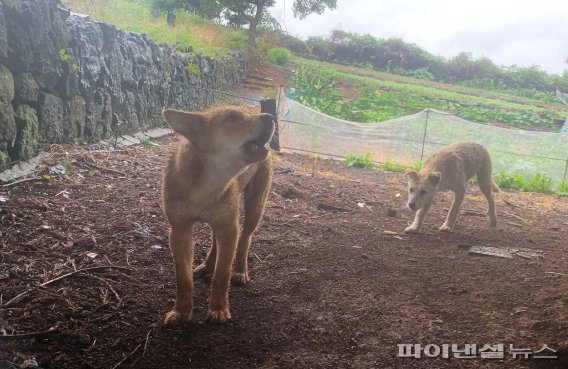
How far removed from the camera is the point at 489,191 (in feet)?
21.7

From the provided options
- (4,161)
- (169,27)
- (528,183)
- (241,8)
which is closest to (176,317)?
(4,161)

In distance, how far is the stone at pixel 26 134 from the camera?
492 centimetres

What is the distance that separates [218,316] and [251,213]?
0.91 m

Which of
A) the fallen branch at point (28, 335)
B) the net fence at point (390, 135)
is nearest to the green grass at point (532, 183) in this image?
the net fence at point (390, 135)

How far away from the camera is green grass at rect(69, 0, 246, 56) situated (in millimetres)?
9422

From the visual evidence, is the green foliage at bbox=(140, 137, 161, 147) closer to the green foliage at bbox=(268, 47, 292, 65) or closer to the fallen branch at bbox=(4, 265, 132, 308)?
the fallen branch at bbox=(4, 265, 132, 308)

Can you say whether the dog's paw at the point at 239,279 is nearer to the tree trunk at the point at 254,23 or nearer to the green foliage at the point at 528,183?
the green foliage at the point at 528,183

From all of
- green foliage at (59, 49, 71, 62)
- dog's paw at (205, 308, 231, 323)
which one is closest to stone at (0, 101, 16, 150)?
green foliage at (59, 49, 71, 62)

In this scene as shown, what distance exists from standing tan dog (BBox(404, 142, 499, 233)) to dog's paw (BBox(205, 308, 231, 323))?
3115mm

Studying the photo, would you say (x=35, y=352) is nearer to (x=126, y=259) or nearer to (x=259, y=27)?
(x=126, y=259)

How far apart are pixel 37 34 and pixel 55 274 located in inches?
123

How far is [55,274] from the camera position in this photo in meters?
3.05

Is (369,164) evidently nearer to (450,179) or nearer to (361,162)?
(361,162)

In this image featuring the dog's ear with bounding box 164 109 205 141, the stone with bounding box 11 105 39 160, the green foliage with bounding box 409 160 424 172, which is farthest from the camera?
the green foliage with bounding box 409 160 424 172
